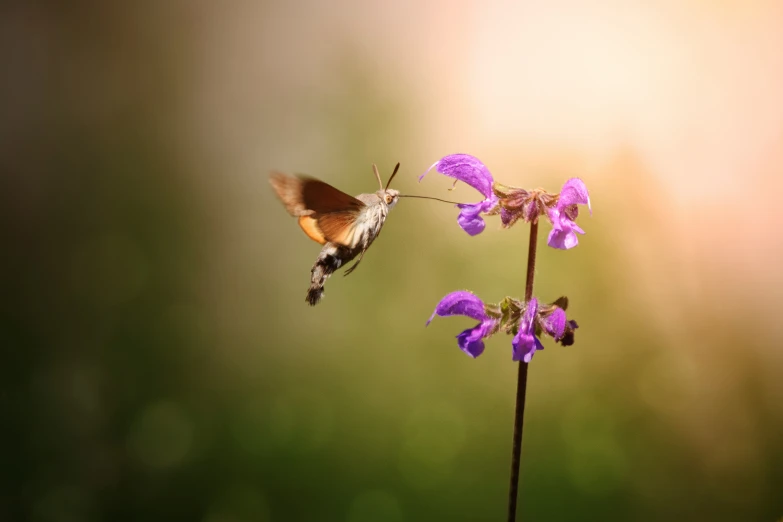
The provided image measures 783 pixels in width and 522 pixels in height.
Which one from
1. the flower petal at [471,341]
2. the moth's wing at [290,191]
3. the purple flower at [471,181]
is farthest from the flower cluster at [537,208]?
the moth's wing at [290,191]

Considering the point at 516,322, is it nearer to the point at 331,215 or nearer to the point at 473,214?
the point at 473,214

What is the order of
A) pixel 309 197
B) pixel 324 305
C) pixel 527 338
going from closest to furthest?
pixel 527 338
pixel 309 197
pixel 324 305

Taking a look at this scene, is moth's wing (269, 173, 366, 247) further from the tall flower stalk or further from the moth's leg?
the tall flower stalk

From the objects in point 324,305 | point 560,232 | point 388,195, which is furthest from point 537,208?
point 324,305

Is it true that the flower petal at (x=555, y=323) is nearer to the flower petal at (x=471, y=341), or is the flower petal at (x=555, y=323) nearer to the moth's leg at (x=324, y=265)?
the flower petal at (x=471, y=341)

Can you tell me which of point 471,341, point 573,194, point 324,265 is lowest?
point 471,341

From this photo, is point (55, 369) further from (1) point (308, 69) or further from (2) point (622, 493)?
(2) point (622, 493)
